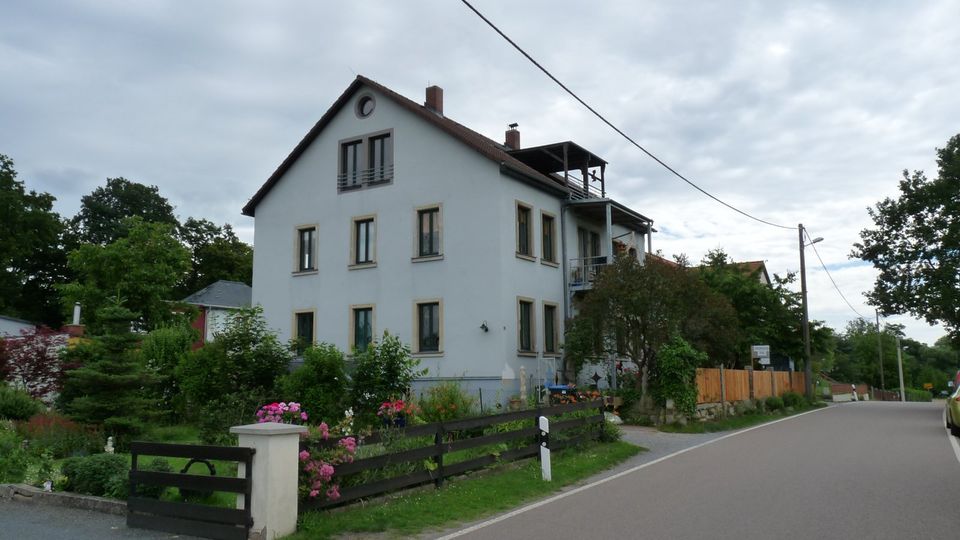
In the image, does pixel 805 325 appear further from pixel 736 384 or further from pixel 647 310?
pixel 647 310

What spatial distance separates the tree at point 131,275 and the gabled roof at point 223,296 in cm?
611

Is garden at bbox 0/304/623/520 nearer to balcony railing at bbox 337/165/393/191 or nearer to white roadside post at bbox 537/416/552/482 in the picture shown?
white roadside post at bbox 537/416/552/482

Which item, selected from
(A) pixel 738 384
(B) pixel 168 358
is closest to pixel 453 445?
(B) pixel 168 358

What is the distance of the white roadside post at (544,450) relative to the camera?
11.0 meters

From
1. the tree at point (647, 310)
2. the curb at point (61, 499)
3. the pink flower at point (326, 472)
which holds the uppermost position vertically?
the tree at point (647, 310)

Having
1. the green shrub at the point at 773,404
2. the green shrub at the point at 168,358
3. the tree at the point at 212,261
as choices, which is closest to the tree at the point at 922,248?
the green shrub at the point at 773,404

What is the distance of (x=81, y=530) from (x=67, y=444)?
536 centimetres

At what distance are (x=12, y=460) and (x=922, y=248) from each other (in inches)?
1542

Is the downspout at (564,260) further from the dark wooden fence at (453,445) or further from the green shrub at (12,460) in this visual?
the green shrub at (12,460)

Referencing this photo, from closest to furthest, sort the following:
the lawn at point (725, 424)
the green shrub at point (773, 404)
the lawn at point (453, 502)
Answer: the lawn at point (453, 502) → the lawn at point (725, 424) → the green shrub at point (773, 404)

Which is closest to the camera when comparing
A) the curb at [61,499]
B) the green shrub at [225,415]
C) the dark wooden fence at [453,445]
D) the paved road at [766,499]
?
the paved road at [766,499]

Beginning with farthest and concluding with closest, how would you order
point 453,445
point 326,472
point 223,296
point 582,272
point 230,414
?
point 223,296 → point 582,272 → point 230,414 → point 453,445 → point 326,472

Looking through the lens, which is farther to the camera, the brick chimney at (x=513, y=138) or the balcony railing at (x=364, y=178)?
the brick chimney at (x=513, y=138)

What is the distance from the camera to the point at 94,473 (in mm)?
9516
